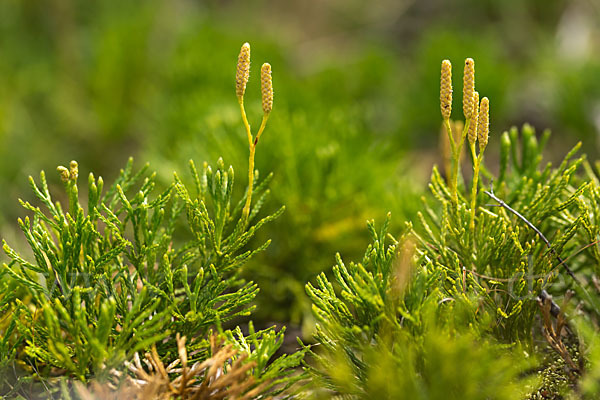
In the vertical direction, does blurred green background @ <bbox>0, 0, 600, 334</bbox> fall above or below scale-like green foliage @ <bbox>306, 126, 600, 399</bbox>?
above

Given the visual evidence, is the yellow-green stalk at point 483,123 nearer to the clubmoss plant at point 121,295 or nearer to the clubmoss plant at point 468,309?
the clubmoss plant at point 468,309

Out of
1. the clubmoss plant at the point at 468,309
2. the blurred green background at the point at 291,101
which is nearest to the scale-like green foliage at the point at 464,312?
the clubmoss plant at the point at 468,309

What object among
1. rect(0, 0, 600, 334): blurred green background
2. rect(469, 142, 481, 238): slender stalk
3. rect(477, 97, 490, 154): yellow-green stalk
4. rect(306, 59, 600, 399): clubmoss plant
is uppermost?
rect(0, 0, 600, 334): blurred green background

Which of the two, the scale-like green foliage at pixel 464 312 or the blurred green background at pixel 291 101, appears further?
the blurred green background at pixel 291 101

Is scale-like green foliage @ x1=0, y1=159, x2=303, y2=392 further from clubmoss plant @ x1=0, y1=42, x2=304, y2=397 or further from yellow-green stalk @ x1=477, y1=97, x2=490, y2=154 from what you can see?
yellow-green stalk @ x1=477, y1=97, x2=490, y2=154

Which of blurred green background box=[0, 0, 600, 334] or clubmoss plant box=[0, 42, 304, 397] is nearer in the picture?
clubmoss plant box=[0, 42, 304, 397]

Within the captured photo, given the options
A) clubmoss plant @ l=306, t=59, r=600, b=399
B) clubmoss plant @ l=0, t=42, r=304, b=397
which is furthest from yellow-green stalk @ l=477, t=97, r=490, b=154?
clubmoss plant @ l=0, t=42, r=304, b=397

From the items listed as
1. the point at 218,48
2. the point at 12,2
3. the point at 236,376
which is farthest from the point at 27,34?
the point at 236,376

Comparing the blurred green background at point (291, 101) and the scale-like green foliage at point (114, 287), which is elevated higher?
the blurred green background at point (291, 101)

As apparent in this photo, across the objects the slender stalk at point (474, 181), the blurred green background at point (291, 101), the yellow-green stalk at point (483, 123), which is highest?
the blurred green background at point (291, 101)
